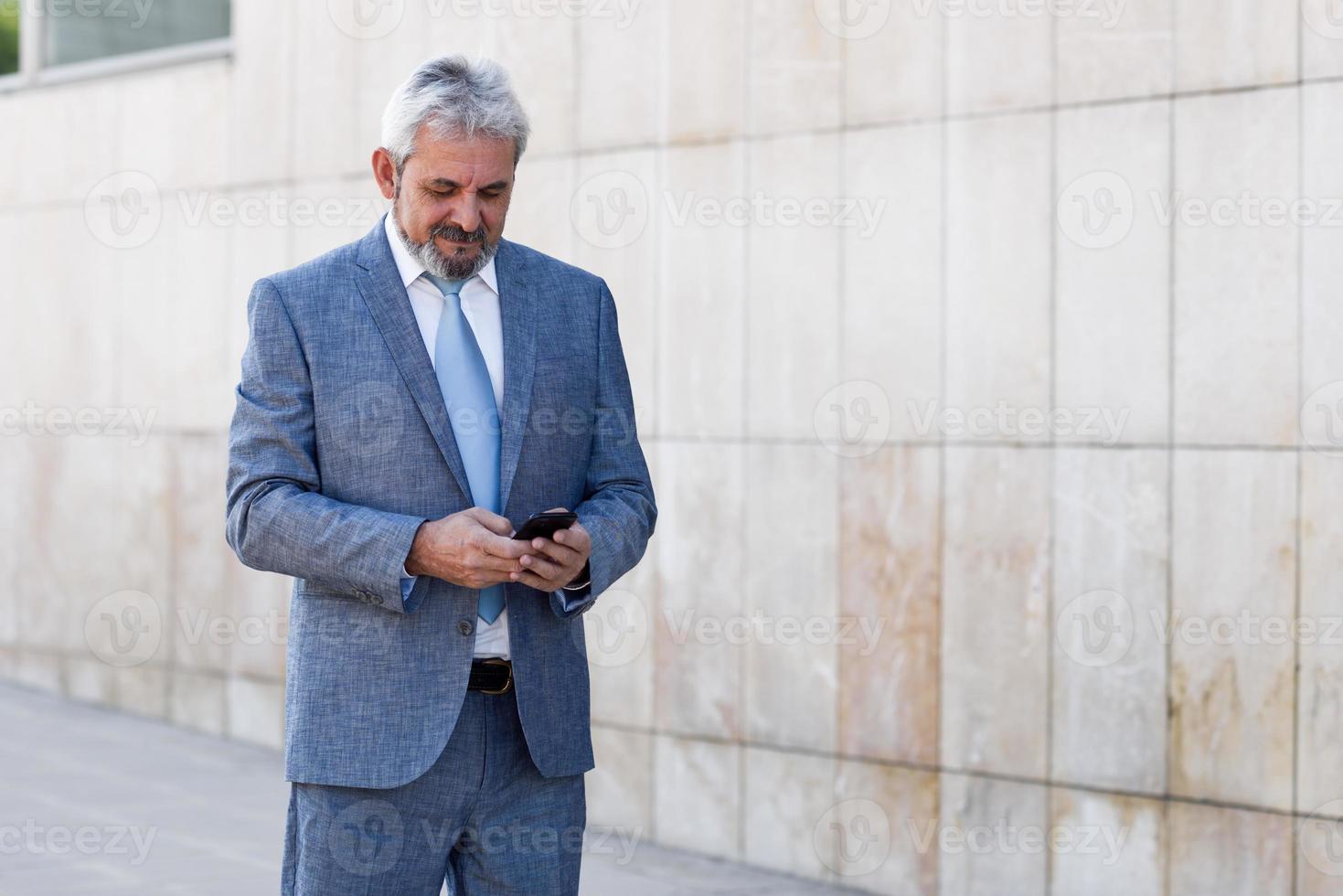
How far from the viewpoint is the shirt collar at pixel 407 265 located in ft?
10.9

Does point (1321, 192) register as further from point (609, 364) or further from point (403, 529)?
point (403, 529)

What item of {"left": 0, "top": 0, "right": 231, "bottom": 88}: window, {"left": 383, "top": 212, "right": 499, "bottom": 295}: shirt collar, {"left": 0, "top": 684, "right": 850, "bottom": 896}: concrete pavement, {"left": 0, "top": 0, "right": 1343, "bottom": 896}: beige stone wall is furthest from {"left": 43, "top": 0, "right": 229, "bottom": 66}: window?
{"left": 383, "top": 212, "right": 499, "bottom": 295}: shirt collar

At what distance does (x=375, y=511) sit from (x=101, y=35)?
7.69m

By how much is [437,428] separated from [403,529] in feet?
0.75

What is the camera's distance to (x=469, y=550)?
298 centimetres

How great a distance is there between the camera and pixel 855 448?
6.43 meters

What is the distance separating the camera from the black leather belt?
3.24 metres

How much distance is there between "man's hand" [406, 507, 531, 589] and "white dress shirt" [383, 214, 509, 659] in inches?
9.3

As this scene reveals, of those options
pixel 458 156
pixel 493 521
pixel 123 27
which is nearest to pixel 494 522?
pixel 493 521

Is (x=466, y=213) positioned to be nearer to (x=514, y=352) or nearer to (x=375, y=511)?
(x=514, y=352)

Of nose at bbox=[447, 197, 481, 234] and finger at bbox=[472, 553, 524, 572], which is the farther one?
nose at bbox=[447, 197, 481, 234]

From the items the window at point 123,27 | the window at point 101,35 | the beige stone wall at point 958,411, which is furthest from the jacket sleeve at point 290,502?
the window at point 123,27

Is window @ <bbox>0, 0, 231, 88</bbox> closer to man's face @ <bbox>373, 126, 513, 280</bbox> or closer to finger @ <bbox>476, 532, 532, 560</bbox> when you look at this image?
man's face @ <bbox>373, 126, 513, 280</bbox>

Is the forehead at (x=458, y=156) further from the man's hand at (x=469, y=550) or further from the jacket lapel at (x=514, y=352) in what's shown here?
the man's hand at (x=469, y=550)
